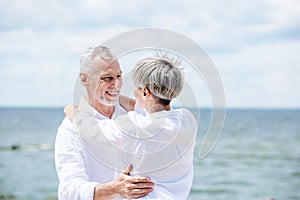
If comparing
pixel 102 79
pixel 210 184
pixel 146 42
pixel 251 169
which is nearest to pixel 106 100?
pixel 102 79

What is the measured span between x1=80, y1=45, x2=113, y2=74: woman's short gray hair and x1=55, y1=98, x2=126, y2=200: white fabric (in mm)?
167

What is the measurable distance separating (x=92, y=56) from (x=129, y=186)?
661mm

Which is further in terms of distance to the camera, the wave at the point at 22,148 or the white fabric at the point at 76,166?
the wave at the point at 22,148

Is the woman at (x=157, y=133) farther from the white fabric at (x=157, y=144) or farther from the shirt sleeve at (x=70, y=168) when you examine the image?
the shirt sleeve at (x=70, y=168)

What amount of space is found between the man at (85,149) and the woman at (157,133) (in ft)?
0.31

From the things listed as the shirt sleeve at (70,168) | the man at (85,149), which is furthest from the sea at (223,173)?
the shirt sleeve at (70,168)

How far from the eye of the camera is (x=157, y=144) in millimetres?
2633

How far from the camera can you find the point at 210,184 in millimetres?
18625

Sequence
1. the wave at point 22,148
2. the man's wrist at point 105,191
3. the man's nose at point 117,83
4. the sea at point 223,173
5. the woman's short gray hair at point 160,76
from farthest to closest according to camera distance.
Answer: the wave at point 22,148 < the sea at point 223,173 < the man's nose at point 117,83 < the man's wrist at point 105,191 < the woman's short gray hair at point 160,76

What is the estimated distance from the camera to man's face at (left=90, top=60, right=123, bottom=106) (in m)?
2.93

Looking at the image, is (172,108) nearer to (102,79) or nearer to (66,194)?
(102,79)

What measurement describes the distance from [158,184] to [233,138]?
34.0 m

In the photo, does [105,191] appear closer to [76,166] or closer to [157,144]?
[76,166]

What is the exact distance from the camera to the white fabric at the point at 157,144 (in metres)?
2.61
